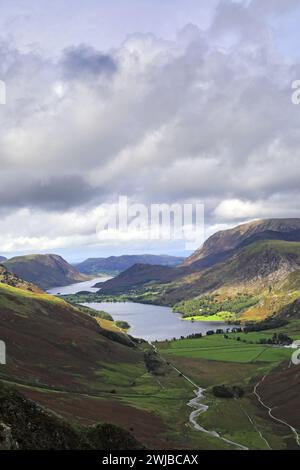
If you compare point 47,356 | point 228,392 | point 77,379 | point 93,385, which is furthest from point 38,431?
point 47,356

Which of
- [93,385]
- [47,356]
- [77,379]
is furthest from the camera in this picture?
[47,356]

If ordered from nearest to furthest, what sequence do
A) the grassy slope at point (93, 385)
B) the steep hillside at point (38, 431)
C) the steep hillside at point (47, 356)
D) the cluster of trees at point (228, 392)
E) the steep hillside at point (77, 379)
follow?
the steep hillside at point (38, 431) → the grassy slope at point (93, 385) → the steep hillside at point (77, 379) → the steep hillside at point (47, 356) → the cluster of trees at point (228, 392)

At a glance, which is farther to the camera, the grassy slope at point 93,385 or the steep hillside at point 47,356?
the steep hillside at point 47,356

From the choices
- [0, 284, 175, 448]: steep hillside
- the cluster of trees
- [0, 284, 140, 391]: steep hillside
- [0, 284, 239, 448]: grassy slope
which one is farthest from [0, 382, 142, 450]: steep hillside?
the cluster of trees

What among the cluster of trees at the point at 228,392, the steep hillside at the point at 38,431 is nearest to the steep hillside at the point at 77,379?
the cluster of trees at the point at 228,392

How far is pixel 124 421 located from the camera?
10431 centimetres

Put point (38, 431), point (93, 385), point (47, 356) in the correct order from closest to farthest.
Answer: point (38, 431) → point (93, 385) → point (47, 356)

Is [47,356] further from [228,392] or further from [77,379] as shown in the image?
[228,392]

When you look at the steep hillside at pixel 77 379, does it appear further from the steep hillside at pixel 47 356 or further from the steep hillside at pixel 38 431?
the steep hillside at pixel 38 431

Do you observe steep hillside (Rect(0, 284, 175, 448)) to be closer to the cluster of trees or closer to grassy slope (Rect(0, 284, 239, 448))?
grassy slope (Rect(0, 284, 239, 448))

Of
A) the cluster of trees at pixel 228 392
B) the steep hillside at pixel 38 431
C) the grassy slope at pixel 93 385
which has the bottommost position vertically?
the cluster of trees at pixel 228 392
